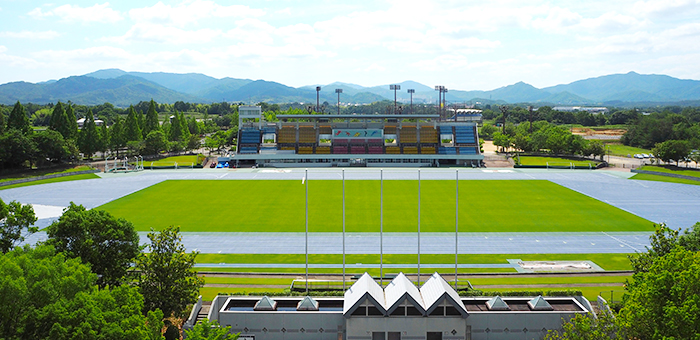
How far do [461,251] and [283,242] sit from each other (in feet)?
43.5

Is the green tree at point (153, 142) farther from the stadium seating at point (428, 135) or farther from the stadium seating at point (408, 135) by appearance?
the stadium seating at point (428, 135)

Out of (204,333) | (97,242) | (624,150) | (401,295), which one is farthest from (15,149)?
(624,150)

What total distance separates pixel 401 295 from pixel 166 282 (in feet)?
33.6

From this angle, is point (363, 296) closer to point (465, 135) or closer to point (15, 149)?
point (15, 149)

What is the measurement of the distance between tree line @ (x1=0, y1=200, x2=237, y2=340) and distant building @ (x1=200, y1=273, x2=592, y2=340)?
221 centimetres

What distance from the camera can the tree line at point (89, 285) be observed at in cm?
1549

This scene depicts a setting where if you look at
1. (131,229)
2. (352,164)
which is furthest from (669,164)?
(131,229)

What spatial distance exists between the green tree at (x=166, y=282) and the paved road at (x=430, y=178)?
13.4m

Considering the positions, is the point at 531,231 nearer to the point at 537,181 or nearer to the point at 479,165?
the point at 537,181

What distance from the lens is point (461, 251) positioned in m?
35.8

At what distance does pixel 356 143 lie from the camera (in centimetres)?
8900

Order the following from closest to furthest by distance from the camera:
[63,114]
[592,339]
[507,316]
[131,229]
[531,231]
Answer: [592,339] → [507,316] → [131,229] → [531,231] → [63,114]

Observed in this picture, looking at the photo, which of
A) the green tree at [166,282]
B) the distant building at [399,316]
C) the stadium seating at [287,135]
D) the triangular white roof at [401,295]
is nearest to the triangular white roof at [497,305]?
the distant building at [399,316]

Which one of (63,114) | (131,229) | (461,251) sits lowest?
(461,251)
